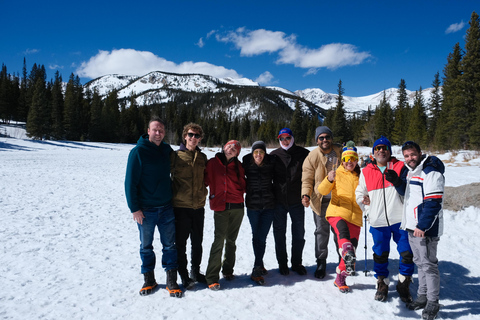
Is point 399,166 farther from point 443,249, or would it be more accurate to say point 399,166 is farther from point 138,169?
point 138,169

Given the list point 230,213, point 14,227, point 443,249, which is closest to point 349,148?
point 230,213

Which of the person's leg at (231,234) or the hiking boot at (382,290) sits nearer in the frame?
the hiking boot at (382,290)

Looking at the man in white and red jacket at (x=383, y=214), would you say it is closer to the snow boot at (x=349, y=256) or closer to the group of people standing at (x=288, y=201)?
the group of people standing at (x=288, y=201)

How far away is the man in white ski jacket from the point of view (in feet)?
9.53

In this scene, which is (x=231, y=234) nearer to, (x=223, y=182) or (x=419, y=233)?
(x=223, y=182)

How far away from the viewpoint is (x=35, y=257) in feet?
14.8

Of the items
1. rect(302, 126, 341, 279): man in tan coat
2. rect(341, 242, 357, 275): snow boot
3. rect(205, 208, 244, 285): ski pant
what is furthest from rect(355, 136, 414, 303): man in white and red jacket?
rect(205, 208, 244, 285): ski pant

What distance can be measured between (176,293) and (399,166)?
324 centimetres

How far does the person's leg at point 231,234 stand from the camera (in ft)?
12.7

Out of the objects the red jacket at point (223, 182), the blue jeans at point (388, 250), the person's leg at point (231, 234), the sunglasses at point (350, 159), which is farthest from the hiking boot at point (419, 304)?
the red jacket at point (223, 182)

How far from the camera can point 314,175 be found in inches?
158

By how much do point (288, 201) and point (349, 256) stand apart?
3.78 ft

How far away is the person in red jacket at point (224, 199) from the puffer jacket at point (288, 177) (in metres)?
0.55

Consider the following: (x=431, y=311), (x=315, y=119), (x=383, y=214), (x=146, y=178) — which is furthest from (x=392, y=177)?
(x=315, y=119)
